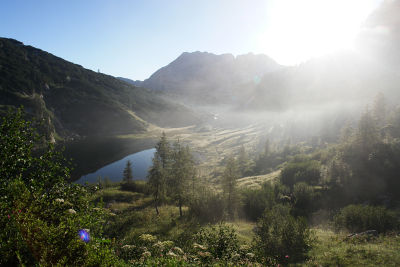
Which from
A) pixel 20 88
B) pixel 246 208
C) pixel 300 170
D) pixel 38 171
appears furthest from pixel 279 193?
pixel 20 88

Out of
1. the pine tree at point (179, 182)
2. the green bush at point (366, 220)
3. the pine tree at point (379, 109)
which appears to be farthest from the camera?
the pine tree at point (379, 109)

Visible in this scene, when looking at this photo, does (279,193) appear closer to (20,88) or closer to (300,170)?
(300,170)

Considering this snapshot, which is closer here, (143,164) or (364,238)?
(364,238)

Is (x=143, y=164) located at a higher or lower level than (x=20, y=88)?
lower

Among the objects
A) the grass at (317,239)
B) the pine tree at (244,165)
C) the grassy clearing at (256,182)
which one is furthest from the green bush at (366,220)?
the pine tree at (244,165)

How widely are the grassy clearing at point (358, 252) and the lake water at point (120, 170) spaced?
268 ft

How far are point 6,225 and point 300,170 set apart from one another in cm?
6612

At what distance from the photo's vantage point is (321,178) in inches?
2010

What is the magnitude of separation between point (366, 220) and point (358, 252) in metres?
11.8

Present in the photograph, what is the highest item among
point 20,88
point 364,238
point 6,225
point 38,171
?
point 20,88

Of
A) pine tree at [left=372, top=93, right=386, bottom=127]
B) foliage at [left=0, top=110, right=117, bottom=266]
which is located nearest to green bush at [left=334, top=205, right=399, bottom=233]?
foliage at [left=0, top=110, right=117, bottom=266]

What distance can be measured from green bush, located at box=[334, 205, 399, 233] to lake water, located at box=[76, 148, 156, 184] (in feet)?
257

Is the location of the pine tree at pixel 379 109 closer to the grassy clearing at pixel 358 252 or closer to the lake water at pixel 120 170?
the grassy clearing at pixel 358 252

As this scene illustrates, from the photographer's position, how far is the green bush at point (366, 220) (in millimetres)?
24125
